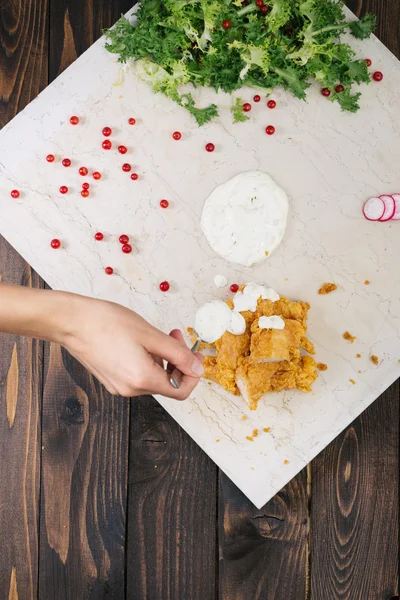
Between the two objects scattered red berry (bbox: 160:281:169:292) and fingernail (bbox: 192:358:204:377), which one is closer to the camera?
fingernail (bbox: 192:358:204:377)

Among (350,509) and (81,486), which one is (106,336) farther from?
(350,509)

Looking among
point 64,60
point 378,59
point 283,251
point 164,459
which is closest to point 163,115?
point 64,60

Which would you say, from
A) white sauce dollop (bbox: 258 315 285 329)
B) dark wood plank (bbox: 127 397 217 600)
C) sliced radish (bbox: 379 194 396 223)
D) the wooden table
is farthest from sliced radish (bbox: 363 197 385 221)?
dark wood plank (bbox: 127 397 217 600)

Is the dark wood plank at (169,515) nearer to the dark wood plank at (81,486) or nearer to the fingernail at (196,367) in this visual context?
the dark wood plank at (81,486)

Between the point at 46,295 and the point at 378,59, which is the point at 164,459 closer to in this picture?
the point at 46,295

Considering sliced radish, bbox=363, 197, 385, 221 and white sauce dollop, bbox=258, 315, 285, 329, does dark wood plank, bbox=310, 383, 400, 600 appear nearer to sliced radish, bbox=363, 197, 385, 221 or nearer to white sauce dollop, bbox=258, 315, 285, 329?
white sauce dollop, bbox=258, 315, 285, 329
